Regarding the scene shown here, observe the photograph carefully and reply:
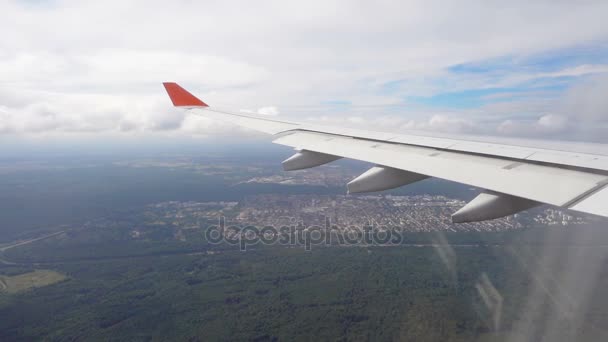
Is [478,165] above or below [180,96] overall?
below

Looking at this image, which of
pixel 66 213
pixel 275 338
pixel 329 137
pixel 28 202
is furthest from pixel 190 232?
pixel 28 202

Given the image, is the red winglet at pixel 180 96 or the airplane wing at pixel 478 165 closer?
the airplane wing at pixel 478 165

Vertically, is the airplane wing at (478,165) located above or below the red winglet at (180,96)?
below

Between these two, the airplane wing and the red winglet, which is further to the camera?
the red winglet

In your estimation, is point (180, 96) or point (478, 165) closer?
point (478, 165)

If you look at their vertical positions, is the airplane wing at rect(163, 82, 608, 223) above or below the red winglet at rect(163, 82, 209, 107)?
below
